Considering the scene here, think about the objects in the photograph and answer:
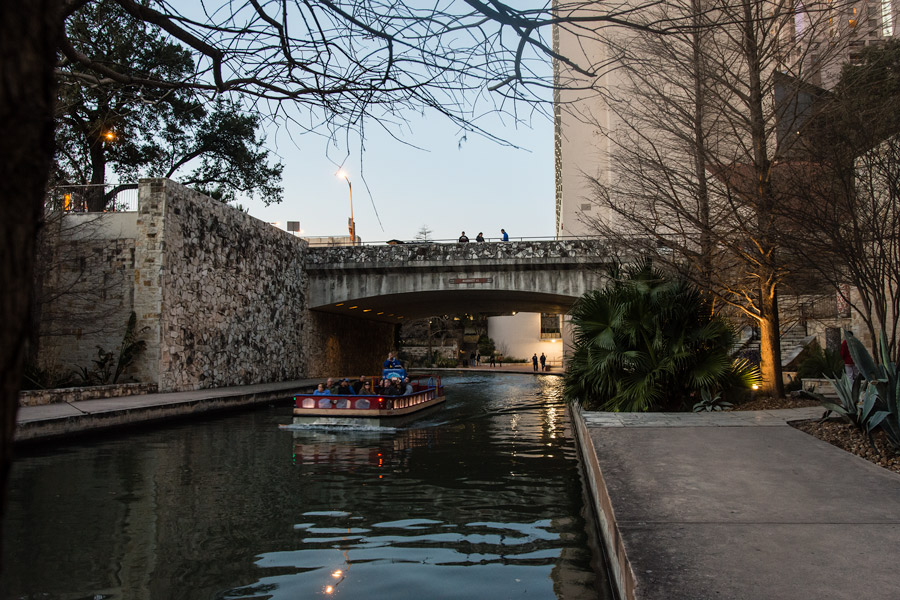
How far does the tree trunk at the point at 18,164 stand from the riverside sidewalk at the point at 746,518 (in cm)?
321

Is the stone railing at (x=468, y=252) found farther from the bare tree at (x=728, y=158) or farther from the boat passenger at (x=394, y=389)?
the bare tree at (x=728, y=158)

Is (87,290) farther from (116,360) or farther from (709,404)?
(709,404)

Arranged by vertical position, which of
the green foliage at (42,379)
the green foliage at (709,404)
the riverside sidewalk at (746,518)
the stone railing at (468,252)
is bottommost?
the riverside sidewalk at (746,518)

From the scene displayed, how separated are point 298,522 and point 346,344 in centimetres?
3050

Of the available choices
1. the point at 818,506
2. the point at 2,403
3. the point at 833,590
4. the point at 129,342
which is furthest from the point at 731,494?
the point at 129,342

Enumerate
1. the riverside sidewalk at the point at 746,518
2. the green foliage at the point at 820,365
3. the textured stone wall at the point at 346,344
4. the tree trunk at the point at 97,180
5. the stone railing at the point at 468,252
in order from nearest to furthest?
the riverside sidewalk at the point at 746,518, the green foliage at the point at 820,365, the tree trunk at the point at 97,180, the stone railing at the point at 468,252, the textured stone wall at the point at 346,344

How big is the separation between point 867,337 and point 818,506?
50.5ft

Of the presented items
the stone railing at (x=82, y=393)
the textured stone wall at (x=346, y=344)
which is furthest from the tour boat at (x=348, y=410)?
the textured stone wall at (x=346, y=344)

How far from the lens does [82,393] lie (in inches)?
663

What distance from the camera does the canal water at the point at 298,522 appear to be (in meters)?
5.53

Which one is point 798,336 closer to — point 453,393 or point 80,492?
point 453,393

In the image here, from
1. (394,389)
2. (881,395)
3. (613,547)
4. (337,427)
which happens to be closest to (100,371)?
(337,427)

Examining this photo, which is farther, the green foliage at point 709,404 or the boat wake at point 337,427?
the boat wake at point 337,427

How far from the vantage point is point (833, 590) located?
357 cm
